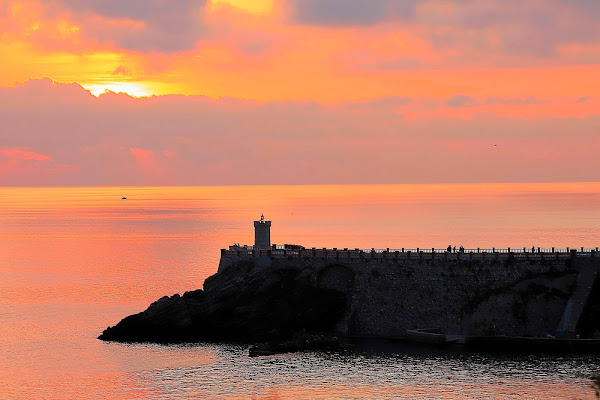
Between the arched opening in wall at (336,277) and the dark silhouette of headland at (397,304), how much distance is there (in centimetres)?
10

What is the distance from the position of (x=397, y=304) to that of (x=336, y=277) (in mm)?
6739

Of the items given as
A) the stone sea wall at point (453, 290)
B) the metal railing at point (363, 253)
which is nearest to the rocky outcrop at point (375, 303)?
the stone sea wall at point (453, 290)

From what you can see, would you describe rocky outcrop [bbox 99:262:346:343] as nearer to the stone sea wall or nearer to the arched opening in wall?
the arched opening in wall

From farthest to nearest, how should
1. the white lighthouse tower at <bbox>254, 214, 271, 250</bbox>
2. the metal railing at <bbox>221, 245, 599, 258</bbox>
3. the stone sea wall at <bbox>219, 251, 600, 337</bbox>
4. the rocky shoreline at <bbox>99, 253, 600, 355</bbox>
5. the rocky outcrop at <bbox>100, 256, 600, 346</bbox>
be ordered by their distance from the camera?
1. the white lighthouse tower at <bbox>254, 214, 271, 250</bbox>
2. the metal railing at <bbox>221, 245, 599, 258</bbox>
3. the rocky outcrop at <bbox>100, 256, 600, 346</bbox>
4. the stone sea wall at <bbox>219, 251, 600, 337</bbox>
5. the rocky shoreline at <bbox>99, 253, 600, 355</bbox>

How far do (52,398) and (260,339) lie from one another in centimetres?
2221

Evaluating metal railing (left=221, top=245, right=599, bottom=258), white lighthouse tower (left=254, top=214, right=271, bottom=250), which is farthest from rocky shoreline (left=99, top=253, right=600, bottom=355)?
white lighthouse tower (left=254, top=214, right=271, bottom=250)

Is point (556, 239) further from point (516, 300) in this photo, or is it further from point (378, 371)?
point (378, 371)

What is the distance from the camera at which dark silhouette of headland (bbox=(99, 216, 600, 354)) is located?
8644 cm

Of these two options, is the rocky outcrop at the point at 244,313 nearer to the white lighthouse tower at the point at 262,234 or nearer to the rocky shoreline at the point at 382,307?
the rocky shoreline at the point at 382,307

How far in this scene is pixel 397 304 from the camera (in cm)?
9012

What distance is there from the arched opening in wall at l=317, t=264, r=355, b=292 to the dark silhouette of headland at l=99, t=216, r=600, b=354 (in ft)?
0.32

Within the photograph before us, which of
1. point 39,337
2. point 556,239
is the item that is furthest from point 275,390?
point 556,239

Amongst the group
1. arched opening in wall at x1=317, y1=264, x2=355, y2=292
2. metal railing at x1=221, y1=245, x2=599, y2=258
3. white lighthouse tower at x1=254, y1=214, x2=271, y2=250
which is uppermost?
white lighthouse tower at x1=254, y1=214, x2=271, y2=250

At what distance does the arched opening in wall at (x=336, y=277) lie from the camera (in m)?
92.3
